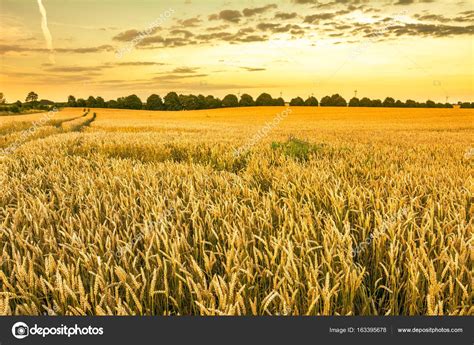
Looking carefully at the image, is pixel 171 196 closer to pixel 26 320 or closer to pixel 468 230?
pixel 26 320

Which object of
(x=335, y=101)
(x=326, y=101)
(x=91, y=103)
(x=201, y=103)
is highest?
(x=91, y=103)

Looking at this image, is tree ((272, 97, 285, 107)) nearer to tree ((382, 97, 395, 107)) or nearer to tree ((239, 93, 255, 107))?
tree ((239, 93, 255, 107))

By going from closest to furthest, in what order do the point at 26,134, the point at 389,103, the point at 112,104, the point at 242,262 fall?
the point at 242,262 < the point at 26,134 < the point at 389,103 < the point at 112,104

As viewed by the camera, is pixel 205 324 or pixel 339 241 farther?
pixel 339 241

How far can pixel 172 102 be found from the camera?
281 feet

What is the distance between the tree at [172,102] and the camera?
280 feet

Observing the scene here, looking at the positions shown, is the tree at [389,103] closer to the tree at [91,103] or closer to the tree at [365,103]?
the tree at [365,103]

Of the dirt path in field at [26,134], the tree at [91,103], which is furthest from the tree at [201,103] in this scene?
the dirt path in field at [26,134]

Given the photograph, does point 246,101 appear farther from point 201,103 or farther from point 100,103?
point 100,103

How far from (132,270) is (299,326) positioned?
830 millimetres

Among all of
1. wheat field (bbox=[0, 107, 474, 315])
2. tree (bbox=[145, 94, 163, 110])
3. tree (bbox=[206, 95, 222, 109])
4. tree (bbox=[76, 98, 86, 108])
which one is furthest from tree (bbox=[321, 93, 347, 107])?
wheat field (bbox=[0, 107, 474, 315])

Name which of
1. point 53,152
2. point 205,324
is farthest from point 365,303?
point 53,152

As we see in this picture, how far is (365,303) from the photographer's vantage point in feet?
5.08

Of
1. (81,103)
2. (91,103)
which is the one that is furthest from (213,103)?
(81,103)
